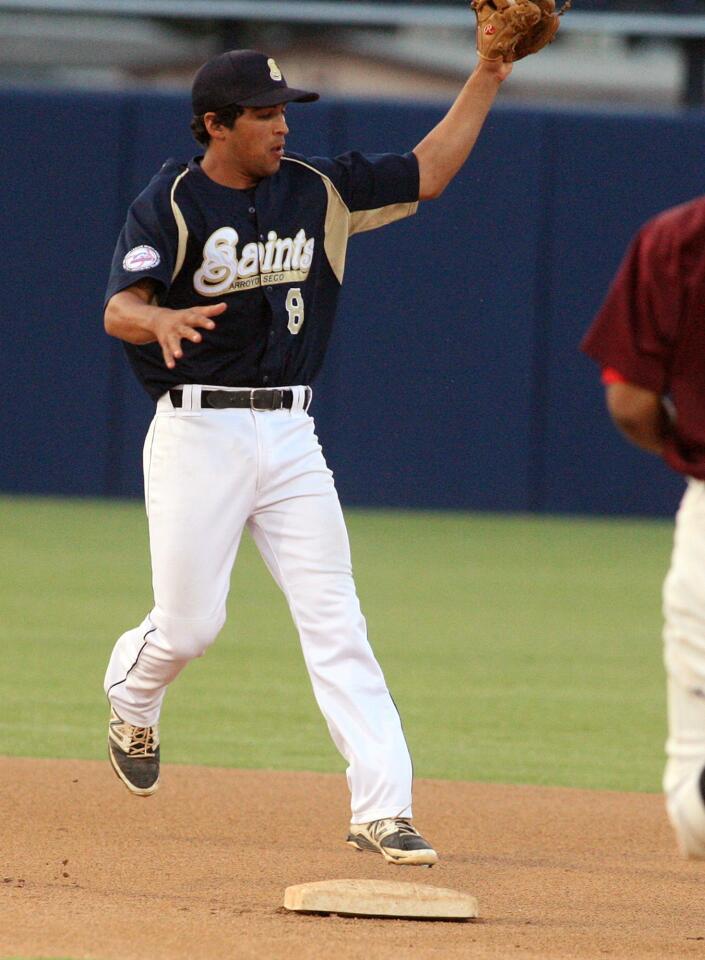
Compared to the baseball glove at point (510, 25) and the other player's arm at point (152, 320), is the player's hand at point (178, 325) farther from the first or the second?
the baseball glove at point (510, 25)

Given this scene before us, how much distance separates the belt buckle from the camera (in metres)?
4.43

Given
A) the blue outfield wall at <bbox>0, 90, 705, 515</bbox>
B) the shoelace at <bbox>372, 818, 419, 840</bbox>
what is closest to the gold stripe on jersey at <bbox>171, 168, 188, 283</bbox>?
the shoelace at <bbox>372, 818, 419, 840</bbox>

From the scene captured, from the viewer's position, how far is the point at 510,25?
15.6ft

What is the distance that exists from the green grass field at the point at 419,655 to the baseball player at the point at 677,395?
8.83ft

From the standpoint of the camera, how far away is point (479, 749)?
6.21 m

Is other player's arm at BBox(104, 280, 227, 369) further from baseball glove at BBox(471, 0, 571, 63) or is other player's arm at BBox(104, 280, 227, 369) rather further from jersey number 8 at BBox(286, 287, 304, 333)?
baseball glove at BBox(471, 0, 571, 63)

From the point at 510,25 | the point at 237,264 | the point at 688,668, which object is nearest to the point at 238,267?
the point at 237,264

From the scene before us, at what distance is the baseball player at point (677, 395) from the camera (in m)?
2.95

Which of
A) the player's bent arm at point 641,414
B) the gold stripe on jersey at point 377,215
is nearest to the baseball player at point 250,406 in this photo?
the gold stripe on jersey at point 377,215

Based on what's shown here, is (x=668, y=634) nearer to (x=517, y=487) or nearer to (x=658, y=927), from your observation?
(x=658, y=927)

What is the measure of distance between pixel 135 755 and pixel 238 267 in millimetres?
1390

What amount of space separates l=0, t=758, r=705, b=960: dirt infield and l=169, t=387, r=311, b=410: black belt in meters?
1.16

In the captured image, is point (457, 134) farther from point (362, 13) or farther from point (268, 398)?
point (362, 13)

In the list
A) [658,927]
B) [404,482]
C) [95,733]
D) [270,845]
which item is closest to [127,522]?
[404,482]
